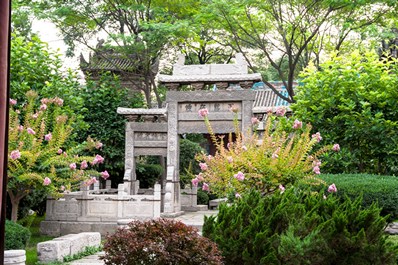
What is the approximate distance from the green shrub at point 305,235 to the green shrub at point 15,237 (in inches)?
144

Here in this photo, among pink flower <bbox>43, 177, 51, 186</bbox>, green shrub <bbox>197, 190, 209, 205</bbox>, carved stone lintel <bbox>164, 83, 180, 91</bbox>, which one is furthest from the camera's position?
green shrub <bbox>197, 190, 209, 205</bbox>

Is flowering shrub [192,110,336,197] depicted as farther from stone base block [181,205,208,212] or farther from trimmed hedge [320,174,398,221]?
stone base block [181,205,208,212]

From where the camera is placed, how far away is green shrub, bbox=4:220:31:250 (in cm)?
884

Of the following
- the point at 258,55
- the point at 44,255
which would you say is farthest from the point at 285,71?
the point at 44,255

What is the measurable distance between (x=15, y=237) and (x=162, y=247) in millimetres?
4109

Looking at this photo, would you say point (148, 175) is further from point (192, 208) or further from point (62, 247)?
point (62, 247)

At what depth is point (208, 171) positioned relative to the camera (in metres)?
10.9

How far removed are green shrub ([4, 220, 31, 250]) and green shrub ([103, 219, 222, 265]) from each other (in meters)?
3.59

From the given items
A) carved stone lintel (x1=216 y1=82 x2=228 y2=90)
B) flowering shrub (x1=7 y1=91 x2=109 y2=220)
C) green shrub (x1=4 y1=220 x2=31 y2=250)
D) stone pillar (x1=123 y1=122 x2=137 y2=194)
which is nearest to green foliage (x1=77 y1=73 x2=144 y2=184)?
stone pillar (x1=123 y1=122 x2=137 y2=194)

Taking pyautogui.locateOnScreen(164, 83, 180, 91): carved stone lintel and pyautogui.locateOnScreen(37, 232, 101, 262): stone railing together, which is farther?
pyautogui.locateOnScreen(164, 83, 180, 91): carved stone lintel

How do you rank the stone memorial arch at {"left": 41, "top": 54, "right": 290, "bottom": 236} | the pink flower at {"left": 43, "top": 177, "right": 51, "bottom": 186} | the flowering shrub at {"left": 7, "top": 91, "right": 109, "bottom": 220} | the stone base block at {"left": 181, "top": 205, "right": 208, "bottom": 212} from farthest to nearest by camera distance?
the stone base block at {"left": 181, "top": 205, "right": 208, "bottom": 212}, the stone memorial arch at {"left": 41, "top": 54, "right": 290, "bottom": 236}, the flowering shrub at {"left": 7, "top": 91, "right": 109, "bottom": 220}, the pink flower at {"left": 43, "top": 177, "right": 51, "bottom": 186}

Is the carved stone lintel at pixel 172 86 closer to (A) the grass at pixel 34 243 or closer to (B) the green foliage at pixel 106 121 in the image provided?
(B) the green foliage at pixel 106 121

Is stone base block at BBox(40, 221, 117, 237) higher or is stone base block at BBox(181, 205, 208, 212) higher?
stone base block at BBox(181, 205, 208, 212)

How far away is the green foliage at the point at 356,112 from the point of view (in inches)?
496
